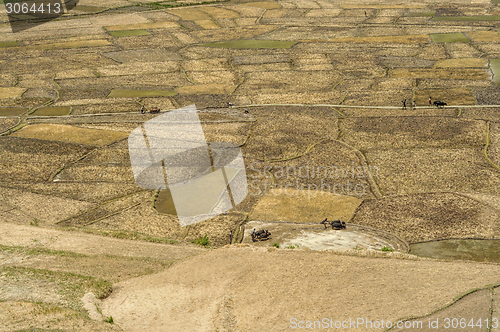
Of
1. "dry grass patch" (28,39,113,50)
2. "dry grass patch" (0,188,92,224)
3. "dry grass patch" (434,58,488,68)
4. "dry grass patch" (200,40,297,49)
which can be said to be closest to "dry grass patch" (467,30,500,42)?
"dry grass patch" (434,58,488,68)

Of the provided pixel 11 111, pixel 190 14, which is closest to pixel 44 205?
pixel 11 111

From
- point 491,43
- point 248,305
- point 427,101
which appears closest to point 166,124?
point 427,101

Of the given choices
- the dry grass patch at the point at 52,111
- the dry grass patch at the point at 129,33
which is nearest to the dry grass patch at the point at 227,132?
the dry grass patch at the point at 52,111

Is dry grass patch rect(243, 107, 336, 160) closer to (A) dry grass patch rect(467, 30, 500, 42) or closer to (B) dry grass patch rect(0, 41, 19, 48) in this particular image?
(A) dry grass patch rect(467, 30, 500, 42)

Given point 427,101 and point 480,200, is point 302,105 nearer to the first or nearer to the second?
point 427,101

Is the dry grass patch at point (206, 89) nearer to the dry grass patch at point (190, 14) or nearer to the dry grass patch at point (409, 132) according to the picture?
the dry grass patch at point (409, 132)
